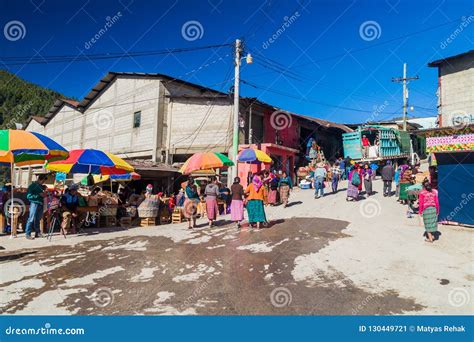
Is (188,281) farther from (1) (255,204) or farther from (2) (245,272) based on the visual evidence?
(1) (255,204)

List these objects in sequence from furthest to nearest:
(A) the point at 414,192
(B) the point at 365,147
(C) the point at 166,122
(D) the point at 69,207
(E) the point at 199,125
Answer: (B) the point at 365,147 < (C) the point at 166,122 < (E) the point at 199,125 < (A) the point at 414,192 < (D) the point at 69,207

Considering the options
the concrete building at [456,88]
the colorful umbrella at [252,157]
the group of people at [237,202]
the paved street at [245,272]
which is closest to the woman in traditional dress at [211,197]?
the group of people at [237,202]

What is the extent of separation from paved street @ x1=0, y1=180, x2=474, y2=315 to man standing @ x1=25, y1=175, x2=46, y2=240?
1.32 feet

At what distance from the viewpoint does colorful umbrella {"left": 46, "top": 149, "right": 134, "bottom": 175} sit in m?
9.98

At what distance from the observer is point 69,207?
955cm

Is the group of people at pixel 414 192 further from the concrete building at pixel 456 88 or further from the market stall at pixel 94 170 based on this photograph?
the market stall at pixel 94 170

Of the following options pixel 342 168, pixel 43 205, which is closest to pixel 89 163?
pixel 43 205

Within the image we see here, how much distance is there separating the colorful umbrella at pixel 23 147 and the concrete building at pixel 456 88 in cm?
1867

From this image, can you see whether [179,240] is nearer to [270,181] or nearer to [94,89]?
[270,181]

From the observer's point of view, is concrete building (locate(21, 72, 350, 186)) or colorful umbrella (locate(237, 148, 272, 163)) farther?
concrete building (locate(21, 72, 350, 186))

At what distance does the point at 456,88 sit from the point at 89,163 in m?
19.1

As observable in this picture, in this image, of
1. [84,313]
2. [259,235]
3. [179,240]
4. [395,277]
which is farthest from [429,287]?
[179,240]

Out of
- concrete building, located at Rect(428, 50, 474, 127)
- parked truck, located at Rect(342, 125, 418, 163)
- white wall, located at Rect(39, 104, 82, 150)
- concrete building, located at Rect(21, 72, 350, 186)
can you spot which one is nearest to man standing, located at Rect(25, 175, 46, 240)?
concrete building, located at Rect(21, 72, 350, 186)

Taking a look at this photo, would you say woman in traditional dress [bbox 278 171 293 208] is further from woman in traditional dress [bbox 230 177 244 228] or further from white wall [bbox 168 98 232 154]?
white wall [bbox 168 98 232 154]
